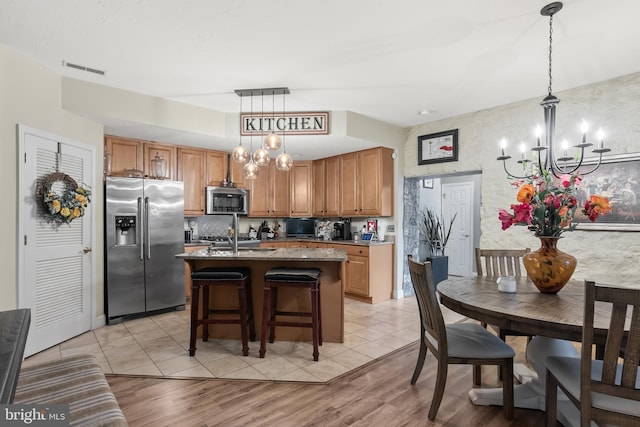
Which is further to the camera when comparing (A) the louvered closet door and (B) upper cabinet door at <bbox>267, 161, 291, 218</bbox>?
(B) upper cabinet door at <bbox>267, 161, 291, 218</bbox>

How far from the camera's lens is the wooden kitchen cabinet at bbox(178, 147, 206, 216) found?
15.9 feet

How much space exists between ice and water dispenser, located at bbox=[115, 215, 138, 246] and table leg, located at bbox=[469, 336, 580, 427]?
12.6 feet

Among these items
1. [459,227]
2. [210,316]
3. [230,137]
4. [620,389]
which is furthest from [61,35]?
[459,227]

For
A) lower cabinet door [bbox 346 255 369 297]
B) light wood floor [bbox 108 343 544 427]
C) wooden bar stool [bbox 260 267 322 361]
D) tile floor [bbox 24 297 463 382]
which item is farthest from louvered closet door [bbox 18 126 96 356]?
lower cabinet door [bbox 346 255 369 297]

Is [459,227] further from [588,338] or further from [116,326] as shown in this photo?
[116,326]

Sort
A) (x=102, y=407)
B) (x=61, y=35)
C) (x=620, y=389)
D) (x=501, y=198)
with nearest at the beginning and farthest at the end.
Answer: (x=102, y=407) → (x=620, y=389) → (x=61, y=35) → (x=501, y=198)

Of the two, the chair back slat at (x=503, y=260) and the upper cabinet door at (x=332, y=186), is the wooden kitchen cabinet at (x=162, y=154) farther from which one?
the chair back slat at (x=503, y=260)

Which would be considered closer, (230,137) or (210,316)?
(210,316)

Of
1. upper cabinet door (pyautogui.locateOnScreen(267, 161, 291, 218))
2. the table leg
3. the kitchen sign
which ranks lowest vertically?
the table leg

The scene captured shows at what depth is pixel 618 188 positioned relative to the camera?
3.20 m

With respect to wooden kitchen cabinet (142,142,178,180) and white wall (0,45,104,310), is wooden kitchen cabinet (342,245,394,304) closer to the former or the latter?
wooden kitchen cabinet (142,142,178,180)

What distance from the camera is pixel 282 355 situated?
115 inches

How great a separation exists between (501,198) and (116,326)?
4.80 m

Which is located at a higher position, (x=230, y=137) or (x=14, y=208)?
(x=230, y=137)
